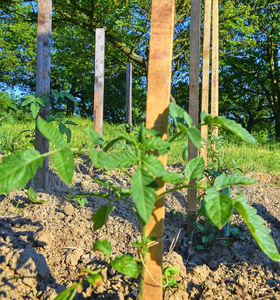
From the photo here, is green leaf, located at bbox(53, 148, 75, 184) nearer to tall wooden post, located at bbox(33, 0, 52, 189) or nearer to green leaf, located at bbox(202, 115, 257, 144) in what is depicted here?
green leaf, located at bbox(202, 115, 257, 144)

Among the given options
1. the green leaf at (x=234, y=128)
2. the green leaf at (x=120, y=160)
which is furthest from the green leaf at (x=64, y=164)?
the green leaf at (x=234, y=128)

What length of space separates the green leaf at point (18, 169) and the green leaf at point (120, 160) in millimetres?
189

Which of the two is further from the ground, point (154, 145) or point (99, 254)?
point (154, 145)

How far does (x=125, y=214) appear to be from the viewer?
239cm

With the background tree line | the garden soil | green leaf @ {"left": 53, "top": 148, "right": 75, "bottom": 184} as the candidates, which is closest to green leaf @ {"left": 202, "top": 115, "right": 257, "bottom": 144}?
green leaf @ {"left": 53, "top": 148, "right": 75, "bottom": 184}

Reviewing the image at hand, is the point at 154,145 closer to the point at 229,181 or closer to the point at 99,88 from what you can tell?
the point at 229,181

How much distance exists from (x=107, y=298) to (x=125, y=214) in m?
1.05

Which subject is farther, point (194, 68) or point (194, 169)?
point (194, 68)

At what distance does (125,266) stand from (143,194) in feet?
1.10

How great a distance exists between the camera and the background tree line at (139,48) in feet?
32.9

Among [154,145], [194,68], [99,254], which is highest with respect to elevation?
[194,68]

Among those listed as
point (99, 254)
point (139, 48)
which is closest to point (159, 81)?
point (99, 254)

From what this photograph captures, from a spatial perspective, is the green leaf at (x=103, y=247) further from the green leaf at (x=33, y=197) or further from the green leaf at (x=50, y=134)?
the green leaf at (x=33, y=197)

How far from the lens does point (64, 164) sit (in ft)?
2.58
